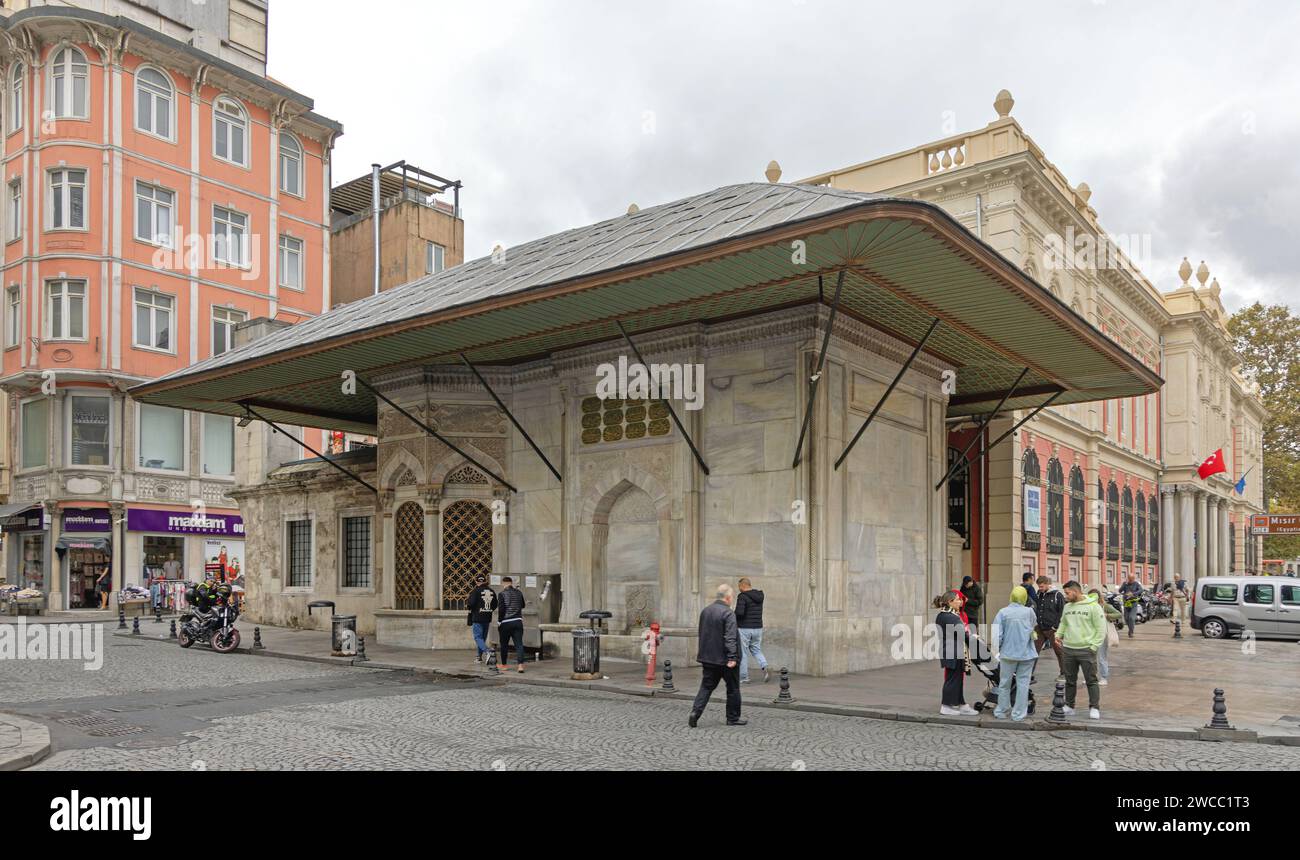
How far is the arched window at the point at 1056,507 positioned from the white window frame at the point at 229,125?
104 ft

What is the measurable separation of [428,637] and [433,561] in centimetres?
149

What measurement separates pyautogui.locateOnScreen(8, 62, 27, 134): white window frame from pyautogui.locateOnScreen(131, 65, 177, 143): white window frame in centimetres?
377

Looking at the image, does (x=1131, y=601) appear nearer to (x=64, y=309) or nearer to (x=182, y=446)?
(x=182, y=446)

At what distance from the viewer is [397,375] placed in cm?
2155

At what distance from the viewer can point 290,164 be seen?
143 feet

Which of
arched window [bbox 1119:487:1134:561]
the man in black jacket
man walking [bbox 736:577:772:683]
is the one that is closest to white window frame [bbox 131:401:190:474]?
man walking [bbox 736:577:772:683]

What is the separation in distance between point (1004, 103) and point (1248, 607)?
1424 cm

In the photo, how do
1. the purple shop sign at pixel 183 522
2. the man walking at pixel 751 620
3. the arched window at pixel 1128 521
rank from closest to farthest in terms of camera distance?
the man walking at pixel 751 620
the purple shop sign at pixel 183 522
the arched window at pixel 1128 521

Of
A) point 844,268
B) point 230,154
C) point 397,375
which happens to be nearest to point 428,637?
point 397,375

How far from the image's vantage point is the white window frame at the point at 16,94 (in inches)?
1460

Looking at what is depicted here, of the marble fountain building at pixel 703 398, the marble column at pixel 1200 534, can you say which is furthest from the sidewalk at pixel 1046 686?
the marble column at pixel 1200 534

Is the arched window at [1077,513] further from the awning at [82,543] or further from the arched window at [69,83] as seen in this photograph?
the arched window at [69,83]

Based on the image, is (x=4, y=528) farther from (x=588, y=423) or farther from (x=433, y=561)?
(x=588, y=423)

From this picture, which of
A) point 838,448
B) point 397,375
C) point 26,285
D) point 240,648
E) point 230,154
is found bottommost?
point 240,648
